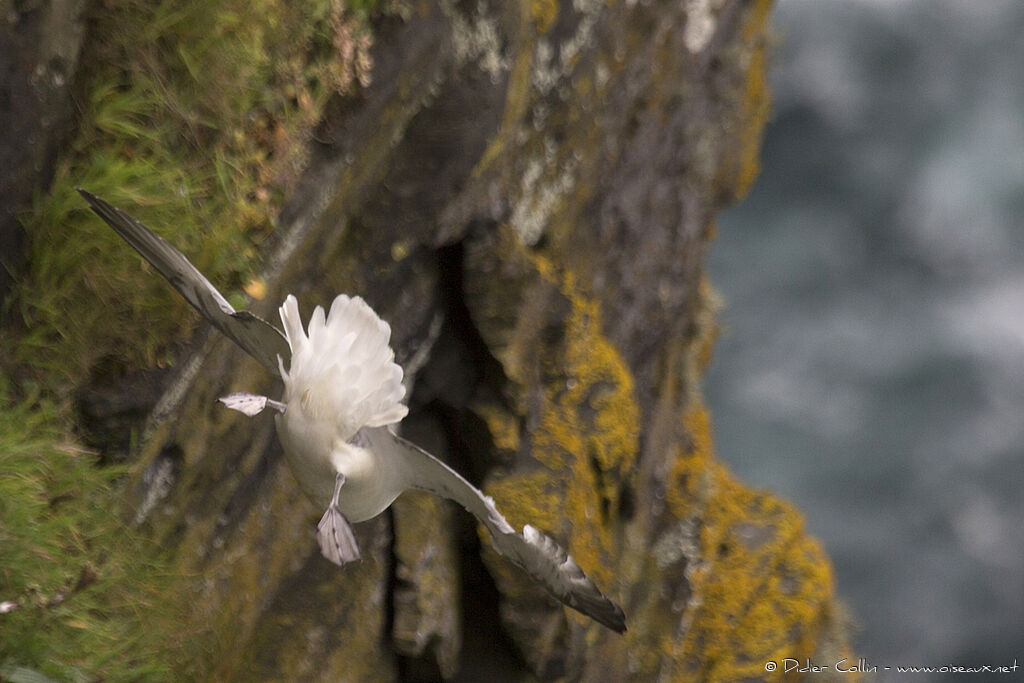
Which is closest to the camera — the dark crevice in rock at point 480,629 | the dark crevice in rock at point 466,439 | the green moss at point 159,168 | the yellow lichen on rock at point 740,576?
the green moss at point 159,168

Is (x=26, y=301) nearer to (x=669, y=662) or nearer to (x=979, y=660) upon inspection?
(x=669, y=662)

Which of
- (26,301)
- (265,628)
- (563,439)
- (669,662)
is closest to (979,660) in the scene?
(669,662)

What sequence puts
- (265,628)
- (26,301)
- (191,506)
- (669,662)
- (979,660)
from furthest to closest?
(979,660) → (669,662) → (265,628) → (191,506) → (26,301)

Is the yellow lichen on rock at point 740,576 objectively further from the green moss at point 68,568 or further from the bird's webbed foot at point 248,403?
the bird's webbed foot at point 248,403

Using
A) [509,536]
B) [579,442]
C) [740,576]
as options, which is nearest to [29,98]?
[509,536]

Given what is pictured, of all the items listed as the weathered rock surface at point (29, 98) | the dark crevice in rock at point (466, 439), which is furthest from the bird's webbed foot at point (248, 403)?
the dark crevice in rock at point (466, 439)
